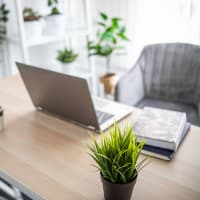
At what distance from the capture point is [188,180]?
34.5 inches

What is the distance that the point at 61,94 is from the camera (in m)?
1.14

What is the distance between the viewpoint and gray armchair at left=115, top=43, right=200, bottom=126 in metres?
2.02

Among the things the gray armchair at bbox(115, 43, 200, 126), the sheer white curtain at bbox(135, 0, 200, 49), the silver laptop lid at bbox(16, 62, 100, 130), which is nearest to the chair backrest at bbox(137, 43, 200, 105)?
the gray armchair at bbox(115, 43, 200, 126)

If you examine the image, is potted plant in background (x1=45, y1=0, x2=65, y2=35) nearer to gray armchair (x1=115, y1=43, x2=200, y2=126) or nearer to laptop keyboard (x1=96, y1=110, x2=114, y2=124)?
gray armchair (x1=115, y1=43, x2=200, y2=126)

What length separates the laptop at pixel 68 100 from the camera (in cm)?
105

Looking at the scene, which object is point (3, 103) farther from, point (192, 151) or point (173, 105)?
point (173, 105)

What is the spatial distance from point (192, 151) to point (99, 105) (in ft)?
1.56

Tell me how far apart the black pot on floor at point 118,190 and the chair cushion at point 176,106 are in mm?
1147

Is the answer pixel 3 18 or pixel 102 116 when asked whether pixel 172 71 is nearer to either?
pixel 102 116

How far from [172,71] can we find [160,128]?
1131 mm

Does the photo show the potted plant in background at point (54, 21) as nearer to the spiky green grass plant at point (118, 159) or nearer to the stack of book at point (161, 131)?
the stack of book at point (161, 131)

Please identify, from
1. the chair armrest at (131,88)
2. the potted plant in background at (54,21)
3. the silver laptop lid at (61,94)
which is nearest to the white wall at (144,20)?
the potted plant in background at (54,21)

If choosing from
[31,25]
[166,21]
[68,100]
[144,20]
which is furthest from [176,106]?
[31,25]

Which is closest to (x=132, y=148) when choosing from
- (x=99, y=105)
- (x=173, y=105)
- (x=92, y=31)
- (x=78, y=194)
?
(x=78, y=194)
